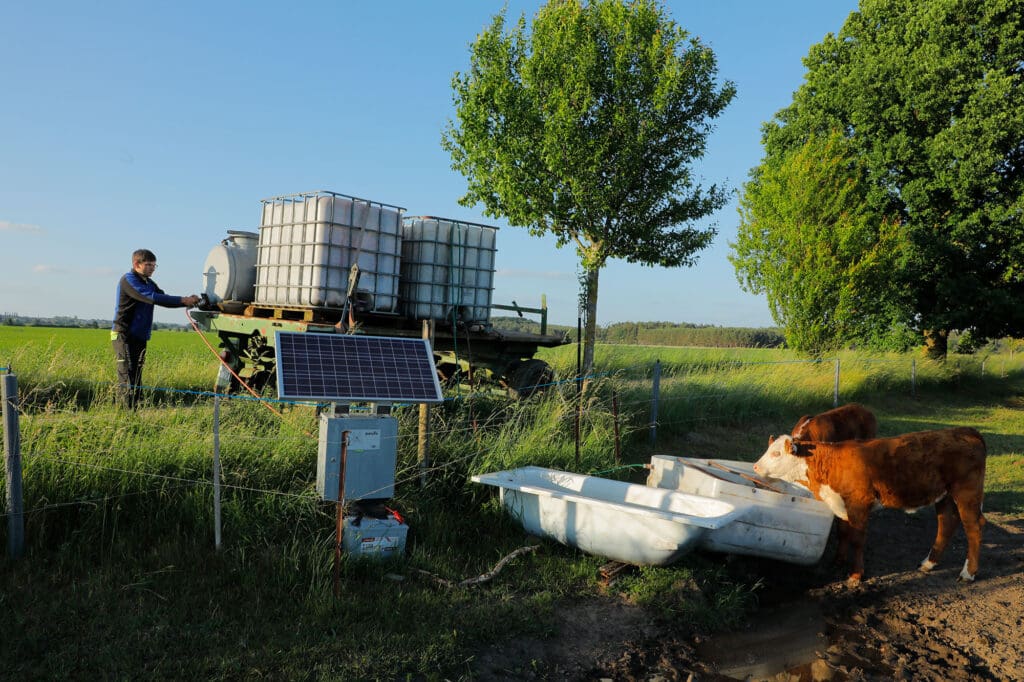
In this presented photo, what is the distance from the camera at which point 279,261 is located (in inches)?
344

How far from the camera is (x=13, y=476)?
14.3 ft

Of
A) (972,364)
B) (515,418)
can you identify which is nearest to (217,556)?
(515,418)

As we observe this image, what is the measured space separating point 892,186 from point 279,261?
19995 mm

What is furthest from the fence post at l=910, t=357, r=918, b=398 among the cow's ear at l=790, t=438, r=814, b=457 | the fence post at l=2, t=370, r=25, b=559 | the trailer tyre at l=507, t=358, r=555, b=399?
the fence post at l=2, t=370, r=25, b=559

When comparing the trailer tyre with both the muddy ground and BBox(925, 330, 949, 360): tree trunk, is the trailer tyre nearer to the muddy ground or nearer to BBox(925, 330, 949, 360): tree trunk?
the muddy ground

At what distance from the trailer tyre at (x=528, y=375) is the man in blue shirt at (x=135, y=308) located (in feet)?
15.4

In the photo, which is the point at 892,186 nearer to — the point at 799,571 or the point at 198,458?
the point at 799,571

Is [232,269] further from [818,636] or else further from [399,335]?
[818,636]

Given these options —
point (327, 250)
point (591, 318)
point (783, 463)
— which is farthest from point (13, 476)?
point (591, 318)

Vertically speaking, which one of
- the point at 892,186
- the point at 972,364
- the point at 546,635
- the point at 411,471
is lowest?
the point at 546,635

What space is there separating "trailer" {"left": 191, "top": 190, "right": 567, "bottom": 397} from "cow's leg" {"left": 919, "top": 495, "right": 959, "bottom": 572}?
486cm

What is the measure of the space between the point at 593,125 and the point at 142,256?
24.1 feet

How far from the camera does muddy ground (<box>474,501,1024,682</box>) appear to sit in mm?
3910

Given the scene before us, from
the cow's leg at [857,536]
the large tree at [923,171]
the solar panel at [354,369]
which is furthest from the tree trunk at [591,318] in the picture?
the large tree at [923,171]
